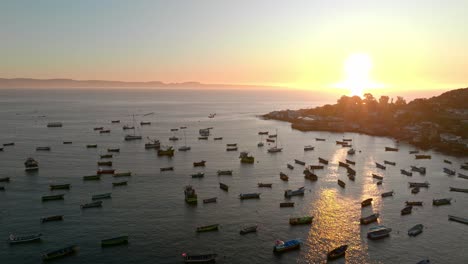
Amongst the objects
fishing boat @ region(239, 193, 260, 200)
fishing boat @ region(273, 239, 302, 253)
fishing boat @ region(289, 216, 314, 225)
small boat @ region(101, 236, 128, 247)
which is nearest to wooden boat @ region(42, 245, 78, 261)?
small boat @ region(101, 236, 128, 247)

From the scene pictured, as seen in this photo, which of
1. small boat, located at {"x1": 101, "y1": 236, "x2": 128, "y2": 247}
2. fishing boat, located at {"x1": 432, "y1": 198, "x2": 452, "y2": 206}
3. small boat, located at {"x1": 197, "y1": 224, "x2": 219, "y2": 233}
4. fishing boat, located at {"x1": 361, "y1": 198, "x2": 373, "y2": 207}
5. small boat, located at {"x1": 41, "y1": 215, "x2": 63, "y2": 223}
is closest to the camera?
small boat, located at {"x1": 101, "y1": 236, "x2": 128, "y2": 247}

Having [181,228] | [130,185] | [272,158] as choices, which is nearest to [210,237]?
[181,228]

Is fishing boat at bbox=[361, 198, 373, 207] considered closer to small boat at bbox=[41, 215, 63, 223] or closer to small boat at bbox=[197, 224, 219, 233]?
small boat at bbox=[197, 224, 219, 233]

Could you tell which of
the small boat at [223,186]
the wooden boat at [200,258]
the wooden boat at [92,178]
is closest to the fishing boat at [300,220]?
the wooden boat at [200,258]

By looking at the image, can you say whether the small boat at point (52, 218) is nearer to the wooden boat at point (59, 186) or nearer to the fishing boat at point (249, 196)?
the wooden boat at point (59, 186)

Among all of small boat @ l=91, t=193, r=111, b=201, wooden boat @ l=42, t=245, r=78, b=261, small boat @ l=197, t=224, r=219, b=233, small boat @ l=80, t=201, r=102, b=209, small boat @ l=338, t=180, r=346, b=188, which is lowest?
wooden boat @ l=42, t=245, r=78, b=261

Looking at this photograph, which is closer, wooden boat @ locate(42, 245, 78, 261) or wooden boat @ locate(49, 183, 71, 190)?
wooden boat @ locate(42, 245, 78, 261)

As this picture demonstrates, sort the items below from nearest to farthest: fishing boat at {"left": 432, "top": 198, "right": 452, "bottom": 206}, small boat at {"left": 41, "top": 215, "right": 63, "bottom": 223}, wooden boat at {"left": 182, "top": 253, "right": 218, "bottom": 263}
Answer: wooden boat at {"left": 182, "top": 253, "right": 218, "bottom": 263}, small boat at {"left": 41, "top": 215, "right": 63, "bottom": 223}, fishing boat at {"left": 432, "top": 198, "right": 452, "bottom": 206}
